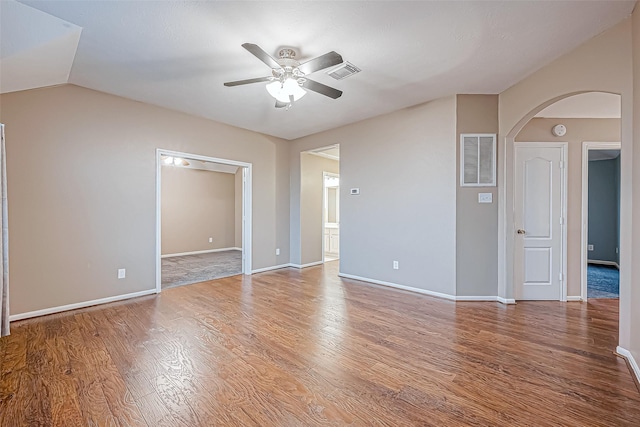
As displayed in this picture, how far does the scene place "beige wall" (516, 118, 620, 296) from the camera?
3721 mm

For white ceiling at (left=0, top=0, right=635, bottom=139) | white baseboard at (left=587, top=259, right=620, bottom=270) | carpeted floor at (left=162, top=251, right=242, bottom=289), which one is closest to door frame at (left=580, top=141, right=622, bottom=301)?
white ceiling at (left=0, top=0, right=635, bottom=139)

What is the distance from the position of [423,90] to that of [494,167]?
1373 mm

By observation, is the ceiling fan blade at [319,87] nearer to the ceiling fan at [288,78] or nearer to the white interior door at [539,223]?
the ceiling fan at [288,78]

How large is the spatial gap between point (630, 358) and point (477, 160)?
241cm

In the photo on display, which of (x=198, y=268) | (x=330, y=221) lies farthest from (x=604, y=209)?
(x=198, y=268)

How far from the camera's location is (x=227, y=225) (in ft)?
28.8

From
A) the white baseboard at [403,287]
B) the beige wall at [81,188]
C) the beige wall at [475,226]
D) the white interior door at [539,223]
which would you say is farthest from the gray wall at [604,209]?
the beige wall at [81,188]

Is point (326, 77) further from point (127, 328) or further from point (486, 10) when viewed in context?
point (127, 328)

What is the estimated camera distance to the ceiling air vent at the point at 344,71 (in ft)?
9.45

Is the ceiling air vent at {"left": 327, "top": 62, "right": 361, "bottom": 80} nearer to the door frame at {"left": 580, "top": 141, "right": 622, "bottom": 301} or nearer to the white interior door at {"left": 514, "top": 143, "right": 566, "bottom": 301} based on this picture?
the white interior door at {"left": 514, "top": 143, "right": 566, "bottom": 301}

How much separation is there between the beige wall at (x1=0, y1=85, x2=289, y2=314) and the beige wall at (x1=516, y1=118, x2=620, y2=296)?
5373 mm

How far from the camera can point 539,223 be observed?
3.77m

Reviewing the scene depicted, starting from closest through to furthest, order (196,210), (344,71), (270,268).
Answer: (344,71), (270,268), (196,210)

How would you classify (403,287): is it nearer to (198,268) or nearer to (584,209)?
(584,209)
